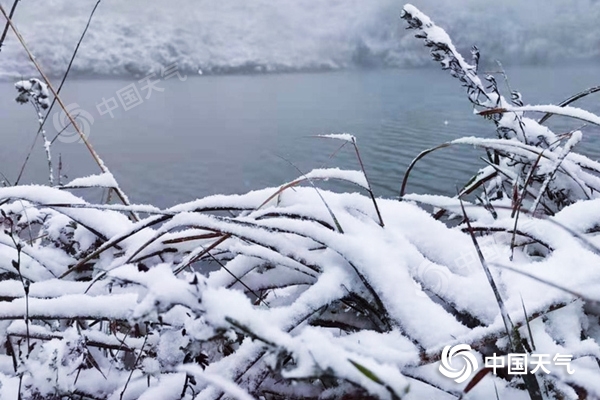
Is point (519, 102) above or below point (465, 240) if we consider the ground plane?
above

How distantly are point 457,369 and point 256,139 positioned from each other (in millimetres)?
9306

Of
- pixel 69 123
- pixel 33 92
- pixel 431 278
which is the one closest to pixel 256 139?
pixel 33 92

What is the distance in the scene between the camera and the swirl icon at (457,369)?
0.54 metres

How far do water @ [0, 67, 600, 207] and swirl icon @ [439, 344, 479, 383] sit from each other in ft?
5.23

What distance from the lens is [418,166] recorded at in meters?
7.31

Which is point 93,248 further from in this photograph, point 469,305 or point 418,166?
point 418,166

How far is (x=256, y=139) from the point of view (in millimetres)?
9703

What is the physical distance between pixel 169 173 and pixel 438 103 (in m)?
8.70

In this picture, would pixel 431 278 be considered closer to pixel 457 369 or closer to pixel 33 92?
pixel 457 369

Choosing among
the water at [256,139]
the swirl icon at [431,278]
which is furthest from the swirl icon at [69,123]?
the swirl icon at [431,278]

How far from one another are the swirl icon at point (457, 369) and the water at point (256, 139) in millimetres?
1595

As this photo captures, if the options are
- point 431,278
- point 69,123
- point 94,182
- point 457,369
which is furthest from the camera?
point 69,123

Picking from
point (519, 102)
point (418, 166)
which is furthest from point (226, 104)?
point (519, 102)

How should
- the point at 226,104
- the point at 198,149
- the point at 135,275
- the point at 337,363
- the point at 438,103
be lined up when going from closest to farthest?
the point at 337,363, the point at 135,275, the point at 198,149, the point at 438,103, the point at 226,104
